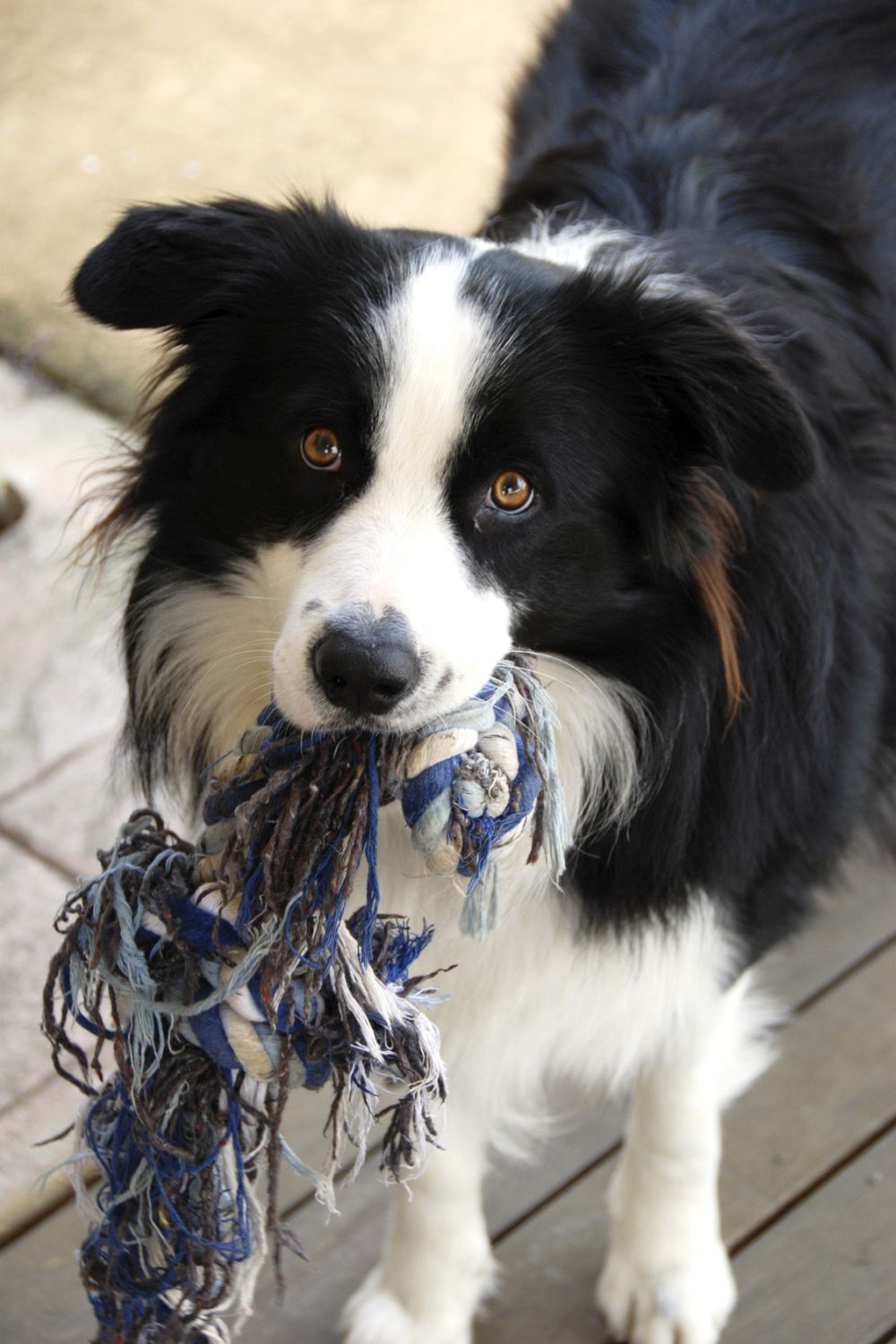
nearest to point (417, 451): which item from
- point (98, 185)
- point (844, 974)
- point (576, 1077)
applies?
point (576, 1077)

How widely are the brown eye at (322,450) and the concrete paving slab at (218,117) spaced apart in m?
1.82

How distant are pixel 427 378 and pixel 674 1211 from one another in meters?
1.01

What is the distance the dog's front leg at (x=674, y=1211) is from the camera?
1.69 meters

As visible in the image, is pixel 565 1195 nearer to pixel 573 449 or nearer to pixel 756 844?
pixel 756 844

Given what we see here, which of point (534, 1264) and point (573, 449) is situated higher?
point (573, 449)

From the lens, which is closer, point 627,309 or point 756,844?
point 627,309

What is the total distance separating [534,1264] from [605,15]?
1819 millimetres

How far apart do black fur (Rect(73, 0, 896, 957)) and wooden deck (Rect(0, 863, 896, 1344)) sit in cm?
35

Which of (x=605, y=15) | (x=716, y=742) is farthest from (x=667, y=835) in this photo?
(x=605, y=15)

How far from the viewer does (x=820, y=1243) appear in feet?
5.77

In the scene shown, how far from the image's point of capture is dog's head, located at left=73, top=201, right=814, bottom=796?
1258 millimetres

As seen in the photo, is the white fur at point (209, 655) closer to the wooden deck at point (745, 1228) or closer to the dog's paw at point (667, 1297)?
the wooden deck at point (745, 1228)

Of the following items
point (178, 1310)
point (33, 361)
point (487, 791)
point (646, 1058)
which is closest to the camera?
point (487, 791)

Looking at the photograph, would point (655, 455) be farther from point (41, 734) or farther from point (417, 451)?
point (41, 734)
